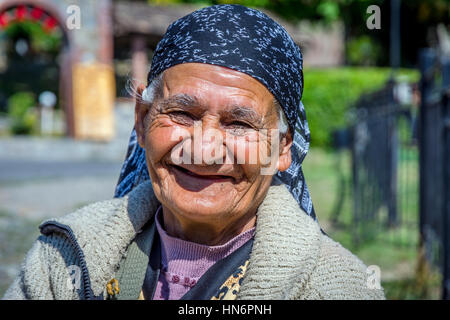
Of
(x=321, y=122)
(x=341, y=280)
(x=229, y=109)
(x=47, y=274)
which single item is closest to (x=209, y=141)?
(x=229, y=109)

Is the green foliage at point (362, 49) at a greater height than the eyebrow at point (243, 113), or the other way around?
the green foliage at point (362, 49)

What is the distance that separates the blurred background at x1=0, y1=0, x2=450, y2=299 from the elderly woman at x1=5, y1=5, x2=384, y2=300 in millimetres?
452

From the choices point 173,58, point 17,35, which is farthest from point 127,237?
point 17,35

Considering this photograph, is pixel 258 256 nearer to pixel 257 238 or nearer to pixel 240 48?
pixel 257 238

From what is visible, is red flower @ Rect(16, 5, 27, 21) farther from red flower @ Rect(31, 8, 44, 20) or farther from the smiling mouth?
the smiling mouth

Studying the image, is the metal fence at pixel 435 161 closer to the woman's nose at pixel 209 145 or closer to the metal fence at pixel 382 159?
the metal fence at pixel 382 159

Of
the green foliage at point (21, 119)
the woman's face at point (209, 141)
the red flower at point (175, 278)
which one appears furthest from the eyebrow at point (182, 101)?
the green foliage at point (21, 119)

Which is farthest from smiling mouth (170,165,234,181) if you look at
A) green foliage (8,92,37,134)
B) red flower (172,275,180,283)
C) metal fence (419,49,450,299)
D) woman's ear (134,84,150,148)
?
green foliage (8,92,37,134)

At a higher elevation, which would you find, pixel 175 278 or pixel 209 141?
pixel 209 141

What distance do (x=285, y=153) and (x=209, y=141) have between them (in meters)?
0.37

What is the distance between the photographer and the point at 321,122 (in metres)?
16.6

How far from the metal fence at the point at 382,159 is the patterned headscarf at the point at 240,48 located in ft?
14.4

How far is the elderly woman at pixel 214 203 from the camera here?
1642mm

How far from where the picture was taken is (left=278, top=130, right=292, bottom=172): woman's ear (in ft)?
6.09
